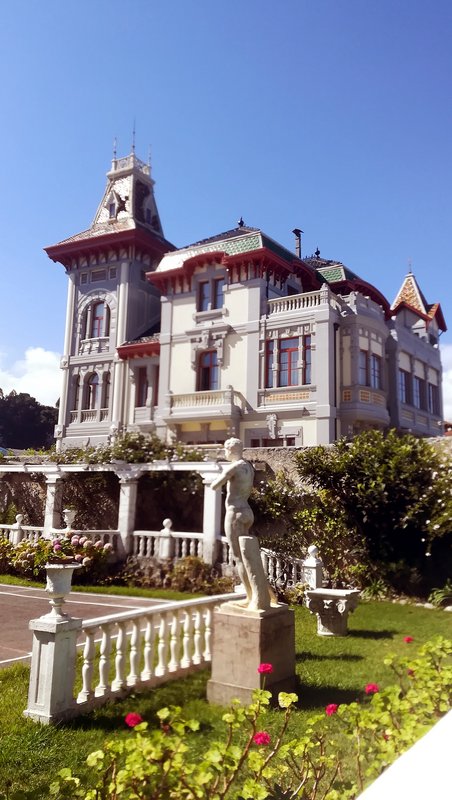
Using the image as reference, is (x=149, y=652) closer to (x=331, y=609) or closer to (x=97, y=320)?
(x=331, y=609)

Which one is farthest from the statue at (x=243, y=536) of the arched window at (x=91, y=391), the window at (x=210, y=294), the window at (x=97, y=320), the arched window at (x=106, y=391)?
the window at (x=97, y=320)

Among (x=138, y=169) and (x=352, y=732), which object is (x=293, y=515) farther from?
(x=138, y=169)

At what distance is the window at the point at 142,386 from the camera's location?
28.4 meters

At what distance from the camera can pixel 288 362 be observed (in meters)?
23.5

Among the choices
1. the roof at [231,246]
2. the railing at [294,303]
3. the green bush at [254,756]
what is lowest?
the green bush at [254,756]

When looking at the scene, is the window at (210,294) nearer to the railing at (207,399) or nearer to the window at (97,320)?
the railing at (207,399)

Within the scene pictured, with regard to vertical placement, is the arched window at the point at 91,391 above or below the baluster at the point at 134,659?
above

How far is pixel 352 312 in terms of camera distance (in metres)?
23.1

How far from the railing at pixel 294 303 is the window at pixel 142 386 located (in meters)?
7.65

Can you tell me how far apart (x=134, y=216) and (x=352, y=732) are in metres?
30.8

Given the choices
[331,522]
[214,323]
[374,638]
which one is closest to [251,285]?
[214,323]

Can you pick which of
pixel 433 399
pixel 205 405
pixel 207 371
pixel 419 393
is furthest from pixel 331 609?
pixel 433 399

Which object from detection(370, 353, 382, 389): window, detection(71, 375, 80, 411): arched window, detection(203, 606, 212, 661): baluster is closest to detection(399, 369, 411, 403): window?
detection(370, 353, 382, 389): window

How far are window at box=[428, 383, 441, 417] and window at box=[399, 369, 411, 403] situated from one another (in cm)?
263
